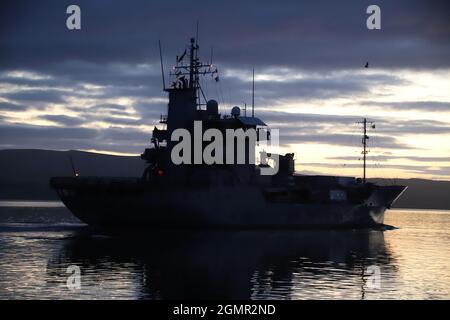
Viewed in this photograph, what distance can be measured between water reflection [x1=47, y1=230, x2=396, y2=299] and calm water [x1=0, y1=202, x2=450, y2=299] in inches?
1.6

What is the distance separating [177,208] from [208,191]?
2.55m

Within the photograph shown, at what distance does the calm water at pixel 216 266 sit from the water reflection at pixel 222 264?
0.13 feet

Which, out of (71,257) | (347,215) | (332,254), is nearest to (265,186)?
(347,215)

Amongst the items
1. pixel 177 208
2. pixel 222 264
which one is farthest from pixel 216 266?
pixel 177 208

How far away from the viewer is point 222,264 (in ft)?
101

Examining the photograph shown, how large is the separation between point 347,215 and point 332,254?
20189 millimetres

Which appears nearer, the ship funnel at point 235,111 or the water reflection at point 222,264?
the water reflection at point 222,264

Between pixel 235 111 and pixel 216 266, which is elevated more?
pixel 235 111

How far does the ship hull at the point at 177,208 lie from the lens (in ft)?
149

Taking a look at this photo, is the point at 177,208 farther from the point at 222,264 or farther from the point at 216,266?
the point at 216,266

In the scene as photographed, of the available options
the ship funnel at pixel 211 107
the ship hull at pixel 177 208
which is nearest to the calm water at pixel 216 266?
the ship hull at pixel 177 208

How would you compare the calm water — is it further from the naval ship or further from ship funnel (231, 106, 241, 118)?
ship funnel (231, 106, 241, 118)

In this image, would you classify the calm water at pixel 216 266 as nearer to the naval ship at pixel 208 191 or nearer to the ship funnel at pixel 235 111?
the naval ship at pixel 208 191
